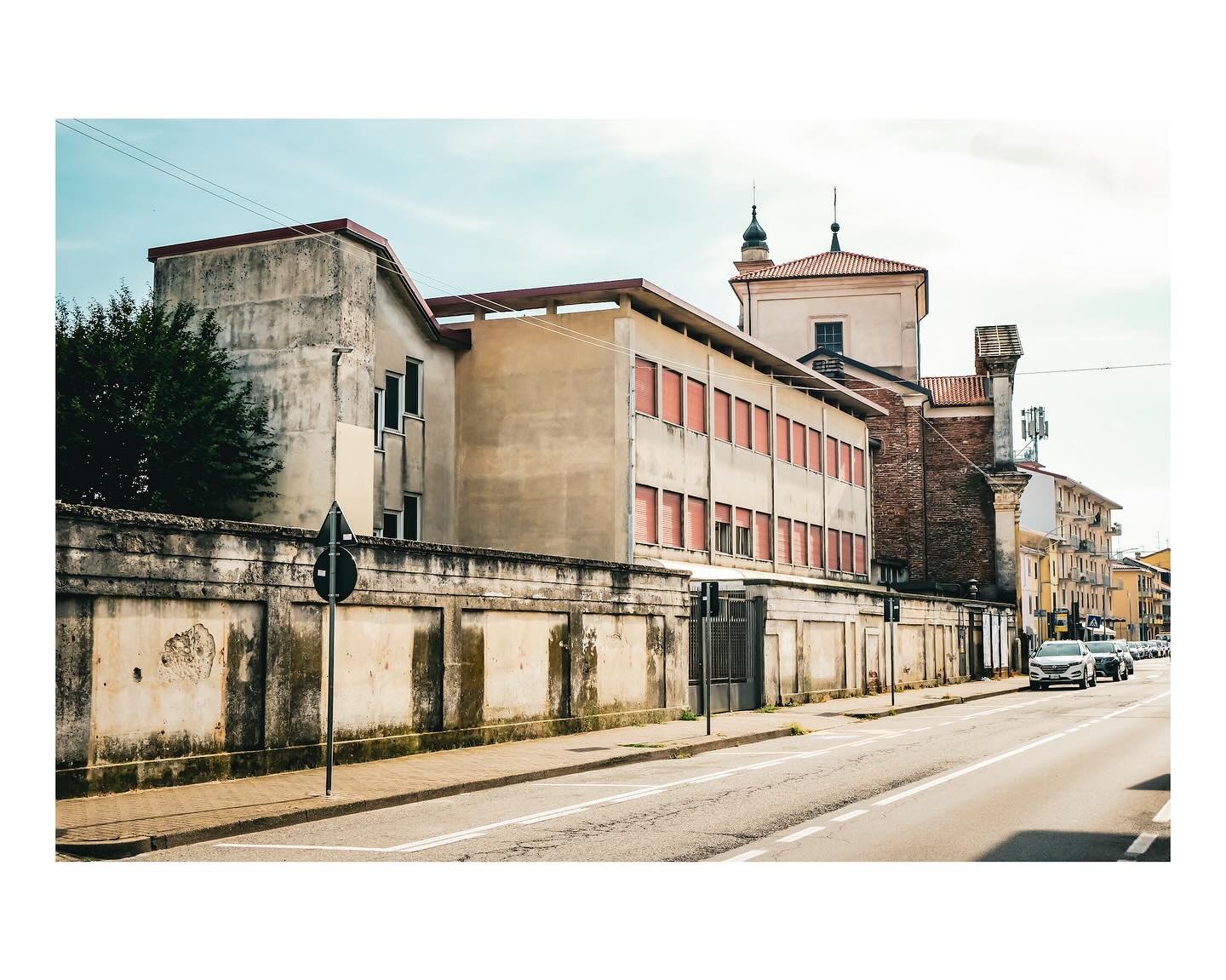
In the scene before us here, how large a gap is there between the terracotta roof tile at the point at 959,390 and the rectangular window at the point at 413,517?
33815 millimetres

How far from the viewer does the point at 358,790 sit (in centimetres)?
1373

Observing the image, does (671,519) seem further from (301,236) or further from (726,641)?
(301,236)

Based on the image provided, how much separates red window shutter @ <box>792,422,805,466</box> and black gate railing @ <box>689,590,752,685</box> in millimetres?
13505

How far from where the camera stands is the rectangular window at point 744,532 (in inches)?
1512

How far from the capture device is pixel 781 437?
41938 mm

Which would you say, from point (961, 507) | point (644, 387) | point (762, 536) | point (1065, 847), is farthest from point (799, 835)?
point (961, 507)

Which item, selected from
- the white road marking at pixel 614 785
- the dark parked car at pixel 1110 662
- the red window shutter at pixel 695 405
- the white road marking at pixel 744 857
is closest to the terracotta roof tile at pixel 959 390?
the dark parked car at pixel 1110 662

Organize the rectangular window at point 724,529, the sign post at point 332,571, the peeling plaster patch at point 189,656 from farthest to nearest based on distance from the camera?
the rectangular window at point 724,529 → the peeling plaster patch at point 189,656 → the sign post at point 332,571

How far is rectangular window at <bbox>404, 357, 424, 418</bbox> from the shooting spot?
103 feet

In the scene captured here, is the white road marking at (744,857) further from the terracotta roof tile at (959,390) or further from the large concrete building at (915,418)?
the terracotta roof tile at (959,390)

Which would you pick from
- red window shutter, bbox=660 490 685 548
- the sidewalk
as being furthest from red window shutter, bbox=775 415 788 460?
the sidewalk

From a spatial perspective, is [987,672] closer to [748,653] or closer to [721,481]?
[721,481]

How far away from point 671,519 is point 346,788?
20779 mm
